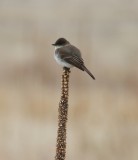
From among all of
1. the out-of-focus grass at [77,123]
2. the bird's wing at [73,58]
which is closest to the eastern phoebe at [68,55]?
the bird's wing at [73,58]

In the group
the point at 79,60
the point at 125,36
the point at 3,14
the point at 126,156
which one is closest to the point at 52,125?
the point at 126,156

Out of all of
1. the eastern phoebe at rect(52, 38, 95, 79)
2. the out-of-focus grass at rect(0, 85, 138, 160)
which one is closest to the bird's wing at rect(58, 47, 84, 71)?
the eastern phoebe at rect(52, 38, 95, 79)

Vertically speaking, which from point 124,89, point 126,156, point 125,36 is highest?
point 125,36

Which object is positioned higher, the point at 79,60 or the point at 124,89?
the point at 124,89

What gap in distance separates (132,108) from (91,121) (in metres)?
0.46

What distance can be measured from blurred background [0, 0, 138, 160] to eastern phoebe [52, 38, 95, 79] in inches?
52.0

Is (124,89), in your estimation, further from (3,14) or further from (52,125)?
(3,14)

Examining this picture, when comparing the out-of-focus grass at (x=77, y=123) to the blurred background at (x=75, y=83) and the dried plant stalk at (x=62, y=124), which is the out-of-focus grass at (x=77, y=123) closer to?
the blurred background at (x=75, y=83)

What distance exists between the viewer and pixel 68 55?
5.81m

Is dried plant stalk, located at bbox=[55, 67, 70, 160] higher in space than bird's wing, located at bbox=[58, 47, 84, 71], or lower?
lower

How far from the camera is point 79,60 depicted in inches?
222

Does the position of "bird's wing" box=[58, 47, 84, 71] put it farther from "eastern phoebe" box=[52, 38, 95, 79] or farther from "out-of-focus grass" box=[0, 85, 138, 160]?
"out-of-focus grass" box=[0, 85, 138, 160]

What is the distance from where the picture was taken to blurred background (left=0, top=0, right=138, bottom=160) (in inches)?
298

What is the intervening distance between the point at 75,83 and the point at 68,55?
3410 millimetres
